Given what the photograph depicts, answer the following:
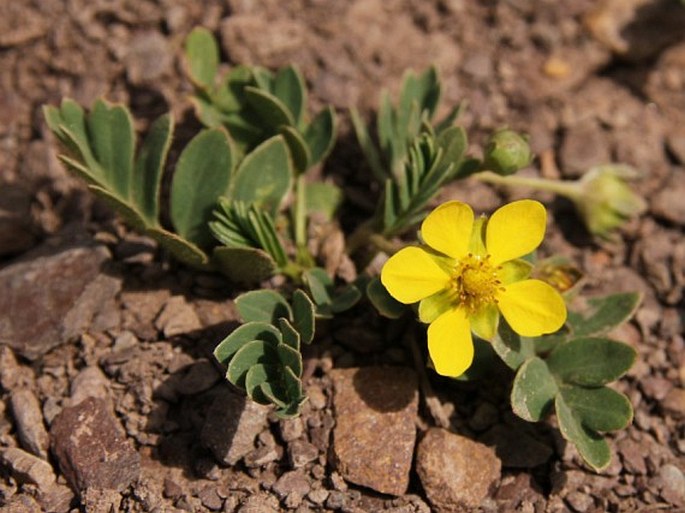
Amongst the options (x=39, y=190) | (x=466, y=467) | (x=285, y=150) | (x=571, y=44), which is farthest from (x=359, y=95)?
(x=466, y=467)

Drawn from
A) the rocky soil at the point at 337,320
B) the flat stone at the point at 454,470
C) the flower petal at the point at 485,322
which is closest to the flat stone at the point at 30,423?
the rocky soil at the point at 337,320

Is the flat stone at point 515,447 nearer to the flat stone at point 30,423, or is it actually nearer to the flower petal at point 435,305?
the flower petal at point 435,305

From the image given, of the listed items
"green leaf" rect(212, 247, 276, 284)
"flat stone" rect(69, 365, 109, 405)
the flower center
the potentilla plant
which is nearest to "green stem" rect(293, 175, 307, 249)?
the potentilla plant

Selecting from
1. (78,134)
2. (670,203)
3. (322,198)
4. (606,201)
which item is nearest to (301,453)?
(322,198)

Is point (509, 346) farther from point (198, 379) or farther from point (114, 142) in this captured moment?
point (114, 142)

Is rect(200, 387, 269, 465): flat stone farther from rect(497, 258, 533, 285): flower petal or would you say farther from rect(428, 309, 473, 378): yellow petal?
rect(497, 258, 533, 285): flower petal

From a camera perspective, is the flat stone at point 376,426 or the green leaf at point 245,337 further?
the flat stone at point 376,426
